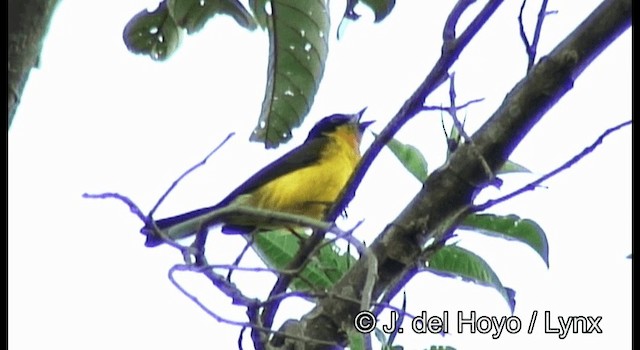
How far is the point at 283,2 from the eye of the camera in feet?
4.58

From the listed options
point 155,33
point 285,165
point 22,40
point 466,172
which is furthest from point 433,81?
point 285,165

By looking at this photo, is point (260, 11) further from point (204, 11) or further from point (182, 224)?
point (182, 224)

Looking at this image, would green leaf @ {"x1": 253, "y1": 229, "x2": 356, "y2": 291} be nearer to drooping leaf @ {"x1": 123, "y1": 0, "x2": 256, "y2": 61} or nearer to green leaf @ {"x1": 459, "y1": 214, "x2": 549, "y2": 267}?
green leaf @ {"x1": 459, "y1": 214, "x2": 549, "y2": 267}

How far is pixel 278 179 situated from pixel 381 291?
1683 millimetres

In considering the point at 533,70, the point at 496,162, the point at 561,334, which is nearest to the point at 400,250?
the point at 496,162

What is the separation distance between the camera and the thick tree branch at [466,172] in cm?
115

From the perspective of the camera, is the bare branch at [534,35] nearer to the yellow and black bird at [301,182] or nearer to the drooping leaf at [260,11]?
the drooping leaf at [260,11]

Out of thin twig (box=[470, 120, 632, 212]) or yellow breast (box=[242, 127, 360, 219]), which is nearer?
thin twig (box=[470, 120, 632, 212])

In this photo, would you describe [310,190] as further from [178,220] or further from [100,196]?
[100,196]

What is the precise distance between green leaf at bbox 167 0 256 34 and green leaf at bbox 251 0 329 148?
0.06 metres

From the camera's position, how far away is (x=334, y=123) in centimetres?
352

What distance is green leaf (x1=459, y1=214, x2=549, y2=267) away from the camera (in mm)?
1524

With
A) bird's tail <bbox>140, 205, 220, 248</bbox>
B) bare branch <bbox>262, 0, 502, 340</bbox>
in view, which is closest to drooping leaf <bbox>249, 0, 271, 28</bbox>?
bare branch <bbox>262, 0, 502, 340</bbox>

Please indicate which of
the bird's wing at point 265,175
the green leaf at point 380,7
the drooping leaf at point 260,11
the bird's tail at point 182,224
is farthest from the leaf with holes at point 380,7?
the bird's wing at point 265,175
